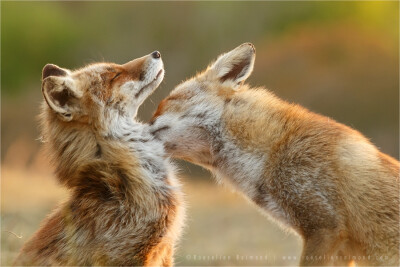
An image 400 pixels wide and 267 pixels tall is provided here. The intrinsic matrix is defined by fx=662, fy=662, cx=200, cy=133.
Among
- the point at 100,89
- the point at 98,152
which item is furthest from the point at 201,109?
the point at 98,152

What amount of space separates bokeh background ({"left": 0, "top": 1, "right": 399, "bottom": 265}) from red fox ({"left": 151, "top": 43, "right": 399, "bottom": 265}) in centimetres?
393

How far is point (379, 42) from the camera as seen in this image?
765 inches

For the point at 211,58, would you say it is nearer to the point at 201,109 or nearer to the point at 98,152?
the point at 201,109

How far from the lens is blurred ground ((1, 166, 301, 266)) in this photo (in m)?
8.00

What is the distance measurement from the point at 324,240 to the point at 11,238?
391 centimetres

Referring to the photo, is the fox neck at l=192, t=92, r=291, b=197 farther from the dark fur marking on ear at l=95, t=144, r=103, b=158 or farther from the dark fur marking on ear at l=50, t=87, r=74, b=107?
the dark fur marking on ear at l=50, t=87, r=74, b=107

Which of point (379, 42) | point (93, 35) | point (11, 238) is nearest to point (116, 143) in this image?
point (11, 238)

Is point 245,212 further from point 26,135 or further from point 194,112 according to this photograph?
point 26,135

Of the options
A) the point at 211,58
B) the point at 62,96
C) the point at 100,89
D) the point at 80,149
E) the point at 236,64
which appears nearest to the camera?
the point at 80,149

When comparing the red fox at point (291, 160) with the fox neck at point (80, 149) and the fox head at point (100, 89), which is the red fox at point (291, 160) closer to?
the fox head at point (100, 89)

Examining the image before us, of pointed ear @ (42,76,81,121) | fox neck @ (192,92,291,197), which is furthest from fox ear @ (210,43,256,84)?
pointed ear @ (42,76,81,121)

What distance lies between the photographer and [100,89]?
6008mm

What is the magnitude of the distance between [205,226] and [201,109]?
6.00 meters

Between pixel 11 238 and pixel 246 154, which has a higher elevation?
pixel 246 154
